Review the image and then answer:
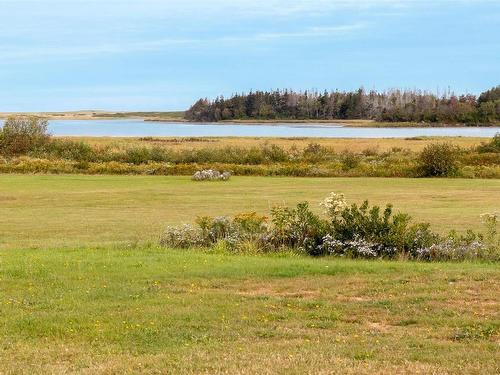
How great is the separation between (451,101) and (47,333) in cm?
18704

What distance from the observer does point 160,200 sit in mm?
34125

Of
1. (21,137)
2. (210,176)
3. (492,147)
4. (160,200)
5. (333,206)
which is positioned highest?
(21,137)

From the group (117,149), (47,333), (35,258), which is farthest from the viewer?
(117,149)

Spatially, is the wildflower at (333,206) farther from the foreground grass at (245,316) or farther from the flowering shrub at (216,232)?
the foreground grass at (245,316)

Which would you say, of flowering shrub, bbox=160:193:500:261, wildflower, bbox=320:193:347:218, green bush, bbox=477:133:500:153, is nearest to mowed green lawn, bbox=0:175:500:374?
flowering shrub, bbox=160:193:500:261

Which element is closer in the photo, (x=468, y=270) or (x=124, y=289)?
(x=124, y=289)

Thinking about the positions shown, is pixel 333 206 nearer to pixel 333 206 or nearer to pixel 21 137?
pixel 333 206

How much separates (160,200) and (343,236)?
65.5 feet

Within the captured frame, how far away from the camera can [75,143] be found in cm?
6850

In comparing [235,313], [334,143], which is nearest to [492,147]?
[334,143]

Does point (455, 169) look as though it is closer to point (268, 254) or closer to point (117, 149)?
point (117, 149)

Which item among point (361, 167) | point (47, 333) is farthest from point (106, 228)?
point (361, 167)

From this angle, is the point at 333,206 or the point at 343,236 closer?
the point at 343,236

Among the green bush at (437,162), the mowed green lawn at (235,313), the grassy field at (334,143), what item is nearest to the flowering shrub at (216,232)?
the mowed green lawn at (235,313)
